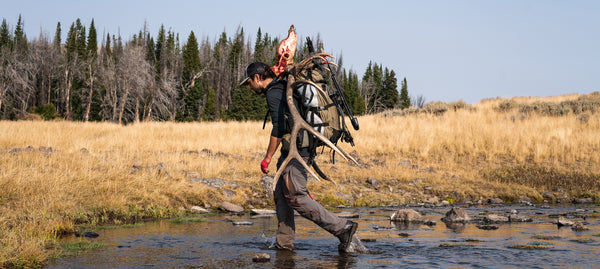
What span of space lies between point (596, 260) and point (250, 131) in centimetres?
1869

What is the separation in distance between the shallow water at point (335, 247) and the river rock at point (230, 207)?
4.28 feet

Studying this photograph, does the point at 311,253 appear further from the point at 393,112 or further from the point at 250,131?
the point at 393,112

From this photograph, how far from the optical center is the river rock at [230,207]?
10062 millimetres

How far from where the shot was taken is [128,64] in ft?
196

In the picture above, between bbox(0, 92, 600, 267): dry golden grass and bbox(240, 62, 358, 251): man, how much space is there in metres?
2.58

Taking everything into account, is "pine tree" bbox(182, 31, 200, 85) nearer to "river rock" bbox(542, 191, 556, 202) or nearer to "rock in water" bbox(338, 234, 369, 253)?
"river rock" bbox(542, 191, 556, 202)

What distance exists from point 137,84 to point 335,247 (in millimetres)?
56596

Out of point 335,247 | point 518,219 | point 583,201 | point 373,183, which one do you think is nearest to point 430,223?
point 518,219

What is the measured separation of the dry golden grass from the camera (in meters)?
8.02

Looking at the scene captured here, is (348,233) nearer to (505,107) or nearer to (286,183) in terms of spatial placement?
(286,183)

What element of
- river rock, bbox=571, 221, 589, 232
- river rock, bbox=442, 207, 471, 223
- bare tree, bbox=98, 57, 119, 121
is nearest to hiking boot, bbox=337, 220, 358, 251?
river rock, bbox=442, 207, 471, 223

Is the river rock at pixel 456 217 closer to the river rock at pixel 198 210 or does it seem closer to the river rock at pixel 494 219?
the river rock at pixel 494 219

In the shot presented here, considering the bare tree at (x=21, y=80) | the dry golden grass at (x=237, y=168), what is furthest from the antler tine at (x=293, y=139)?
the bare tree at (x=21, y=80)

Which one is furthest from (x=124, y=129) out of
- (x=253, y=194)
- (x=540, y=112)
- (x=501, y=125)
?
(x=540, y=112)
